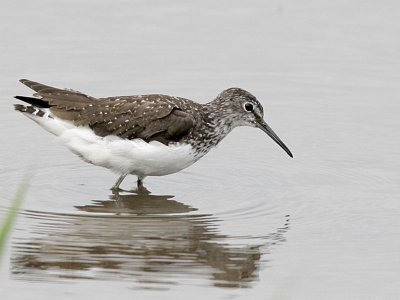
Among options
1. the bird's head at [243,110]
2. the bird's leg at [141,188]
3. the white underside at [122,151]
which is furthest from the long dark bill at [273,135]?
the bird's leg at [141,188]

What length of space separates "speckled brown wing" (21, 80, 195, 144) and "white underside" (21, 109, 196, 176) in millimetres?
94

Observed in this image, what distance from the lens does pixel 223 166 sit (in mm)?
17031

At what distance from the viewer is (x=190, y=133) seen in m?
15.7

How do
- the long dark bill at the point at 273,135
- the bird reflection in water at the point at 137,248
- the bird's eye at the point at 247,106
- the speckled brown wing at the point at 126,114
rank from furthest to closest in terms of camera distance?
1. the bird's eye at the point at 247,106
2. the long dark bill at the point at 273,135
3. the speckled brown wing at the point at 126,114
4. the bird reflection in water at the point at 137,248

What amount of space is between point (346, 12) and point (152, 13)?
3867mm

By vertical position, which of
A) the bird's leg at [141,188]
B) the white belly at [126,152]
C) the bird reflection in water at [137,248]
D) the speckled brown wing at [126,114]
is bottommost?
the bird reflection in water at [137,248]

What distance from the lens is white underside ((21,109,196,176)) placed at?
15.4 m

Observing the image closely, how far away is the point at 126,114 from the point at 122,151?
58cm

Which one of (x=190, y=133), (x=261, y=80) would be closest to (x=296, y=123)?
(x=261, y=80)

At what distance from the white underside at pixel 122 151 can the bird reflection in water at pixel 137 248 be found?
21.6 inches

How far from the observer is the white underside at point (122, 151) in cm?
1538

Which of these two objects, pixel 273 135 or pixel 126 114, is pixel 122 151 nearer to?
pixel 126 114

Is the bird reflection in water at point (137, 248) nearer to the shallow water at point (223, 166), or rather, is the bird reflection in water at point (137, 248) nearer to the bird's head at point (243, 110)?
the shallow water at point (223, 166)

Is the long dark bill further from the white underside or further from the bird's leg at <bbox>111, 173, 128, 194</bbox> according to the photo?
the bird's leg at <bbox>111, 173, 128, 194</bbox>
